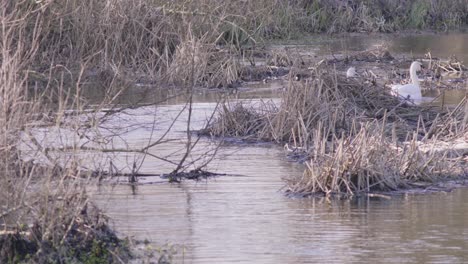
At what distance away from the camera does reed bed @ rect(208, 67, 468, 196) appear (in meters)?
10.5

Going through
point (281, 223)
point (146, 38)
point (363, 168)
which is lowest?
point (281, 223)

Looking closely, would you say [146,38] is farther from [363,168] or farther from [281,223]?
[281,223]

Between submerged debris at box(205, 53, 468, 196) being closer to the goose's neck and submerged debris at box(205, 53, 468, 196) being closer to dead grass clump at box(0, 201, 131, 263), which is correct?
the goose's neck

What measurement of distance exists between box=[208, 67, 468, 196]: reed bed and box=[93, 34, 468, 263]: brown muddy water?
0.27 meters

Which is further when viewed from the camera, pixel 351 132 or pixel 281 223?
pixel 351 132

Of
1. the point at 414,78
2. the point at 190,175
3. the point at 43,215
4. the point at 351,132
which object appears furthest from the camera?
the point at 414,78

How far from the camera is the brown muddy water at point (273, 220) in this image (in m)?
8.30

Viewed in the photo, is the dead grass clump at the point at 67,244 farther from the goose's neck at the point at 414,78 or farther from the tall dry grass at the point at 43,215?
the goose's neck at the point at 414,78

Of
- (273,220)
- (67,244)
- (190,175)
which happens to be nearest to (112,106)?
(190,175)

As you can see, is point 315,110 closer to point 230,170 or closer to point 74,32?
point 230,170

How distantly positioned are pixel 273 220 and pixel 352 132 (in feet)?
13.1

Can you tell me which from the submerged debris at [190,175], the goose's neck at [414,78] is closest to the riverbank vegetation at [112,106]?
the submerged debris at [190,175]

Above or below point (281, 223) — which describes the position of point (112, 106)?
above

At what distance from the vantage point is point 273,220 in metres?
9.43
